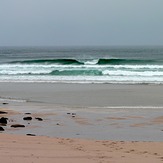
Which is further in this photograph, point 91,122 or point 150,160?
point 91,122

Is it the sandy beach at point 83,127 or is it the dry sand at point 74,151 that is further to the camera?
the sandy beach at point 83,127

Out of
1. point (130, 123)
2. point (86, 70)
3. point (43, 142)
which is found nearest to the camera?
point (43, 142)

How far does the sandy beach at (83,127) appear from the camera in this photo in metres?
6.46

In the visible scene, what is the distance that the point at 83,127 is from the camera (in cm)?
994

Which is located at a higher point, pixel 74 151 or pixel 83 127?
pixel 83 127

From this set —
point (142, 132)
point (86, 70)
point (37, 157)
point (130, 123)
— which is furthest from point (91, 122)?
point (86, 70)

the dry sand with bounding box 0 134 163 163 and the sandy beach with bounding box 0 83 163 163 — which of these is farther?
the sandy beach with bounding box 0 83 163 163

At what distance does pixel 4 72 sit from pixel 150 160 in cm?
3010

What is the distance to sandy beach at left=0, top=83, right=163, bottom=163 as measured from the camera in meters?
6.46

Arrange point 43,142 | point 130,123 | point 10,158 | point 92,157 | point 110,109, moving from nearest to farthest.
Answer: point 10,158, point 92,157, point 43,142, point 130,123, point 110,109

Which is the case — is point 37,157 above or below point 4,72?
below

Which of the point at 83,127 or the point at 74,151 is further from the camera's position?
the point at 83,127

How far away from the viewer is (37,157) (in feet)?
19.9

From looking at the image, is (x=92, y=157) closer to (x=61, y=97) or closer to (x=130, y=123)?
(x=130, y=123)
